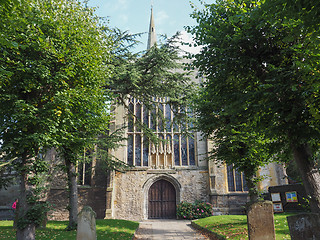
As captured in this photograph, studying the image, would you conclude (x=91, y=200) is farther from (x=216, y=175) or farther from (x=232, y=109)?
(x=232, y=109)

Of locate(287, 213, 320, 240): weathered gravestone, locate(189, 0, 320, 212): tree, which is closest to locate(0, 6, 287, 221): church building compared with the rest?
locate(189, 0, 320, 212): tree

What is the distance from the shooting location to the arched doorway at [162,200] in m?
19.9

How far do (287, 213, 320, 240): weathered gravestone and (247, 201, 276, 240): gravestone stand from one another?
2321mm

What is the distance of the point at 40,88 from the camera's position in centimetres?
809

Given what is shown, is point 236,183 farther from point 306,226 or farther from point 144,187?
point 306,226

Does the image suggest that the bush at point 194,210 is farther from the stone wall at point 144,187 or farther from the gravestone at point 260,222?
the gravestone at point 260,222

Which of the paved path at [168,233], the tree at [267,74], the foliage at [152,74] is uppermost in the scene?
the foliage at [152,74]

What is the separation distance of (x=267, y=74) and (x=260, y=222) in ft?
14.3

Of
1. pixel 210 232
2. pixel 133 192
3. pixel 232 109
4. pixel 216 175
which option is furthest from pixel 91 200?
pixel 232 109

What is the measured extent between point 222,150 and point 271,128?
511 centimetres

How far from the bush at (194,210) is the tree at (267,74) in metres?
12.0

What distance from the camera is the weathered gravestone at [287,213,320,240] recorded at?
496 centimetres

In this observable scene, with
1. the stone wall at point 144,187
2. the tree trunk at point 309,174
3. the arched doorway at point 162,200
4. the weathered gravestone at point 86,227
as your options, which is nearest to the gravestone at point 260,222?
the tree trunk at point 309,174

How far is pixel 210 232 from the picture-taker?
34.1 ft
